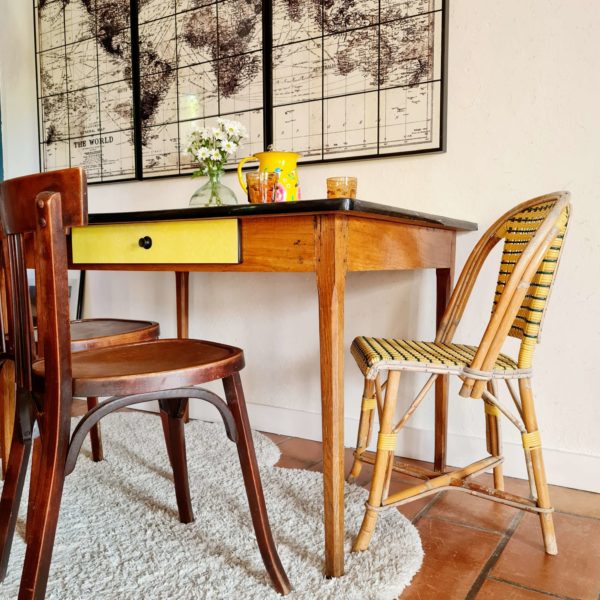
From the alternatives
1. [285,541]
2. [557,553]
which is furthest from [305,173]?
[557,553]

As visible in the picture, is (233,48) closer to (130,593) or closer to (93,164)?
(93,164)

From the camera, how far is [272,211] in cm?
118

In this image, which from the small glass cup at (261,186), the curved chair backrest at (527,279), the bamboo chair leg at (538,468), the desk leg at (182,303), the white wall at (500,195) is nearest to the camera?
the curved chair backrest at (527,279)

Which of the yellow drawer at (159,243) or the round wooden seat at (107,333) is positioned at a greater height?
the yellow drawer at (159,243)

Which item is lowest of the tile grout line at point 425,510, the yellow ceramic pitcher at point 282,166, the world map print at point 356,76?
the tile grout line at point 425,510

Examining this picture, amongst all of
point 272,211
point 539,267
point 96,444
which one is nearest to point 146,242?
point 272,211

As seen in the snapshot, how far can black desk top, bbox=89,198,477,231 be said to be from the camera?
3.63 feet

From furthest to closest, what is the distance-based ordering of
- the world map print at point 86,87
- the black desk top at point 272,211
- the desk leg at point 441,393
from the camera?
the world map print at point 86,87
the desk leg at point 441,393
the black desk top at point 272,211

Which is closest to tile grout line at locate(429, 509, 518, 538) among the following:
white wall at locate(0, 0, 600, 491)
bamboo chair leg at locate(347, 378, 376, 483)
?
bamboo chair leg at locate(347, 378, 376, 483)

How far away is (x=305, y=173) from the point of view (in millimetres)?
2164

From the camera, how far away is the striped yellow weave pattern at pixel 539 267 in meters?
1.29

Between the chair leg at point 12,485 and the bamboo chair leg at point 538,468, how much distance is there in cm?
112

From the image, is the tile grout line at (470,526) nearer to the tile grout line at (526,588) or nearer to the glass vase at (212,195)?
the tile grout line at (526,588)

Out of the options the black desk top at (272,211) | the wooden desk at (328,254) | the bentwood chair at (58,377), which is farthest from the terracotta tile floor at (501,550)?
the black desk top at (272,211)
